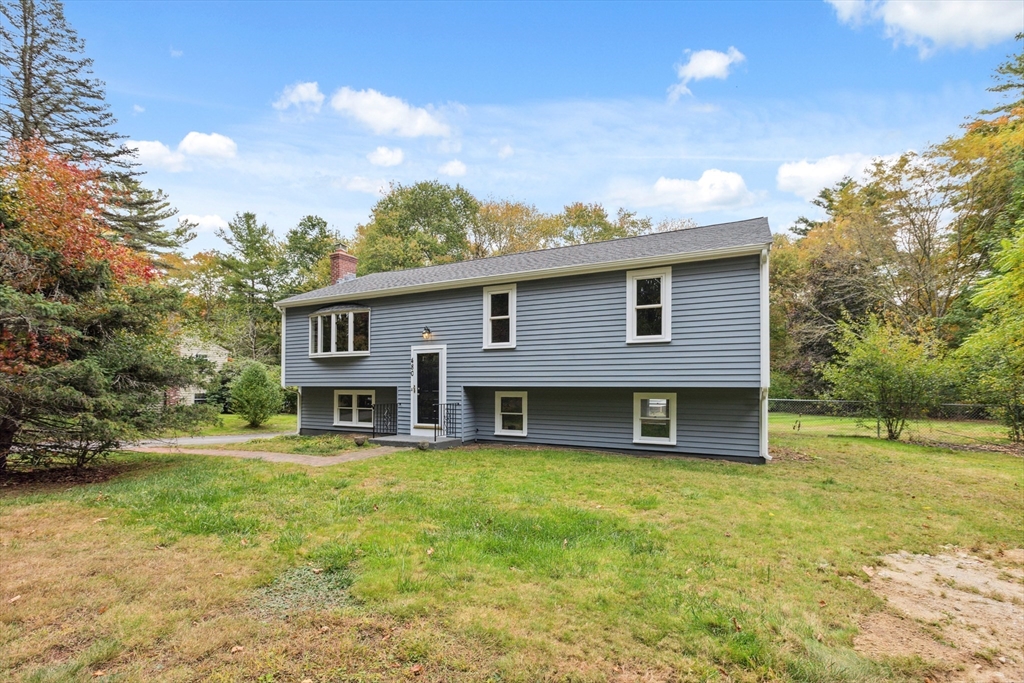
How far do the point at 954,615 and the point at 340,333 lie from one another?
1384cm

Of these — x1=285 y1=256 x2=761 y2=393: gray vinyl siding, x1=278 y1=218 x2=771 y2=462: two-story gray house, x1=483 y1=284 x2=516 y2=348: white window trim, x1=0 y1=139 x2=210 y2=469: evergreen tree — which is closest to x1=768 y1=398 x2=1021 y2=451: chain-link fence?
x1=278 y1=218 x2=771 y2=462: two-story gray house

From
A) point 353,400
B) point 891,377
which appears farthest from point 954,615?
point 353,400

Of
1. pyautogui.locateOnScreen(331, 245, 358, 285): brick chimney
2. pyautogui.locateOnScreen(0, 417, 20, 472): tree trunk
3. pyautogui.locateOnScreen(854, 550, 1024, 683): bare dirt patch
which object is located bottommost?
pyautogui.locateOnScreen(854, 550, 1024, 683): bare dirt patch

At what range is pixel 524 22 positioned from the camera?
13555 mm

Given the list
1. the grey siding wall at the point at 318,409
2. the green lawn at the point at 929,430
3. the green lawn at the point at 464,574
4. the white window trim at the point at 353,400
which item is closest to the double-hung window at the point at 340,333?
the white window trim at the point at 353,400

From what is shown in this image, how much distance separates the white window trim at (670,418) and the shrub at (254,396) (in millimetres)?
13990

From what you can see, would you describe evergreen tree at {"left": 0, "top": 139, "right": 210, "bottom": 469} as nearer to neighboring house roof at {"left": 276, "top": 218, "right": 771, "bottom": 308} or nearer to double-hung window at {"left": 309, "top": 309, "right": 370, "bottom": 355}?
double-hung window at {"left": 309, "top": 309, "right": 370, "bottom": 355}

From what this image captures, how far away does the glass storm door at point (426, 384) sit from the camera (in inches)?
500

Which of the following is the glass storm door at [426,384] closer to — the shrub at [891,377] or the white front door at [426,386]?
the white front door at [426,386]

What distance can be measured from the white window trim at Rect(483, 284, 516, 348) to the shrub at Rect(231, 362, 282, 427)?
35.0 ft

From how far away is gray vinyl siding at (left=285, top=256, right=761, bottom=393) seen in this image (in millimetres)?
9289

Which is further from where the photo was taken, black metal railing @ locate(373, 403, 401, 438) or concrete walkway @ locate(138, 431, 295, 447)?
black metal railing @ locate(373, 403, 401, 438)

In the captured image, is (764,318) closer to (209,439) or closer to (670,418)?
(670,418)

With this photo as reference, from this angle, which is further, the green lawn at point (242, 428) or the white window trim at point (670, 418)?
the green lawn at point (242, 428)
